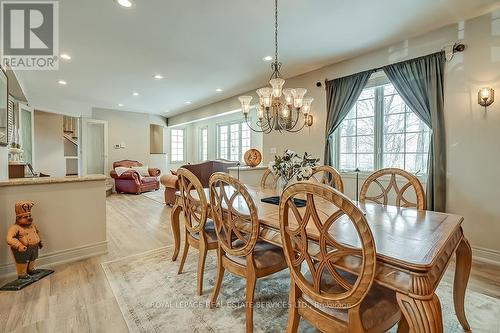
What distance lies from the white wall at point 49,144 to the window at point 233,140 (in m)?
4.87

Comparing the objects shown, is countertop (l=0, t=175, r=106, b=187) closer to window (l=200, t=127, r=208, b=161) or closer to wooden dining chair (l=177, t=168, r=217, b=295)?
wooden dining chair (l=177, t=168, r=217, b=295)

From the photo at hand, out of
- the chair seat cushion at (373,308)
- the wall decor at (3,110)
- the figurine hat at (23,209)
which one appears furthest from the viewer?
the wall decor at (3,110)

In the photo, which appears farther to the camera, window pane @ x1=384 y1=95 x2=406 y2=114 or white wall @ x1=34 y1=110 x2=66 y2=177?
white wall @ x1=34 y1=110 x2=66 y2=177

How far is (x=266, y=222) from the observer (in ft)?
5.01

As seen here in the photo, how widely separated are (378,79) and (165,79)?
12.3ft

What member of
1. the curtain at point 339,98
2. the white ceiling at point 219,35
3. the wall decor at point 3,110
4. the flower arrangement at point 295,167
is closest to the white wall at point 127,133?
the white ceiling at point 219,35

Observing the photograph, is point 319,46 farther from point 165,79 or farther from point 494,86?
point 165,79

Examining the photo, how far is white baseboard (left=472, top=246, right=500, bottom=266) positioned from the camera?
2.64 m

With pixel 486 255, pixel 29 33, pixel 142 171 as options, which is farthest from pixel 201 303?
pixel 142 171

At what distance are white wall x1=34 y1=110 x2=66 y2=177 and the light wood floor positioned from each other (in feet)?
19.0

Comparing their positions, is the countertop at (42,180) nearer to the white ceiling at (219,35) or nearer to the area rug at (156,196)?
the white ceiling at (219,35)

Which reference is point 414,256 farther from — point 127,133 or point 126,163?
point 127,133

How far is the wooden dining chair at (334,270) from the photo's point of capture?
1.00 m

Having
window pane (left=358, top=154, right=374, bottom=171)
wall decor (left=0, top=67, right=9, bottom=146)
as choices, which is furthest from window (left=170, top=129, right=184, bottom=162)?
window pane (left=358, top=154, right=374, bottom=171)
